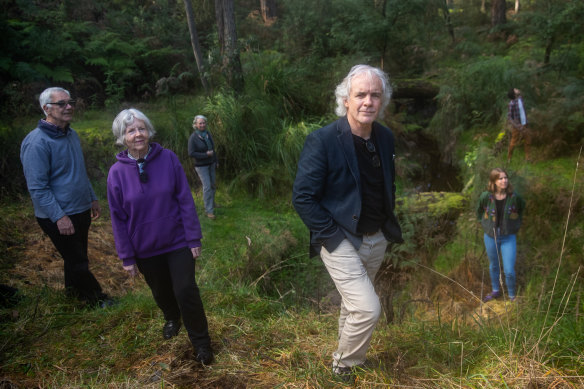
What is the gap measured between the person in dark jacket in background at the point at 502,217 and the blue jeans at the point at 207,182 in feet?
13.4

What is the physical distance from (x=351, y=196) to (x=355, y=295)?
1.88 ft

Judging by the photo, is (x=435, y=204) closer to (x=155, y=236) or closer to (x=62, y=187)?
(x=155, y=236)

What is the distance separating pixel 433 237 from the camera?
6.50 metres

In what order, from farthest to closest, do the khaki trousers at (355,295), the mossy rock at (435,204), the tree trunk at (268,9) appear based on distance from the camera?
the tree trunk at (268,9), the mossy rock at (435,204), the khaki trousers at (355,295)

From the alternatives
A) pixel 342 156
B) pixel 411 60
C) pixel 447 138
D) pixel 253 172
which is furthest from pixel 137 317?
pixel 411 60

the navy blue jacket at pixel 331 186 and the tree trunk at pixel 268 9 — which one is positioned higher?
the tree trunk at pixel 268 9

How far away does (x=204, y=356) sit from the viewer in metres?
2.71

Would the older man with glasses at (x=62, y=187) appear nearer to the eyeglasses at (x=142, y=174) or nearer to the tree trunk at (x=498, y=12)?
the eyeglasses at (x=142, y=174)

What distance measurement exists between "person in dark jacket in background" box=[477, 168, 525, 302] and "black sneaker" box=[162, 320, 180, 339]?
3.58 m

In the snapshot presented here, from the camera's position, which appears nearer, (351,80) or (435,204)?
(351,80)

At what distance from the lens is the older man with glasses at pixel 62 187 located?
128 inches

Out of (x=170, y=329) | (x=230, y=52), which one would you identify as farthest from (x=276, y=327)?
(x=230, y=52)

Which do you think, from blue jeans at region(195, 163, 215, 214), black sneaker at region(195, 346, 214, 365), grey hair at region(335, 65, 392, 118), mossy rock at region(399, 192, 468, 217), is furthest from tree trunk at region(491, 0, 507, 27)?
black sneaker at region(195, 346, 214, 365)

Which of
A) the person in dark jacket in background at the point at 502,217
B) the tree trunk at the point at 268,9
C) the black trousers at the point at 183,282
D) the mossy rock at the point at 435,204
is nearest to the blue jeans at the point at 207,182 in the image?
the mossy rock at the point at 435,204
